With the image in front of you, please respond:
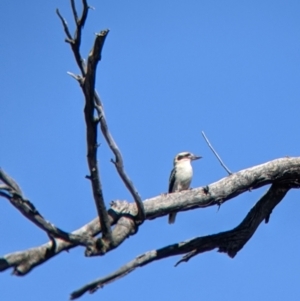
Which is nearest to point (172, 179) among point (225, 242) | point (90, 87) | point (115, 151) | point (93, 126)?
point (225, 242)

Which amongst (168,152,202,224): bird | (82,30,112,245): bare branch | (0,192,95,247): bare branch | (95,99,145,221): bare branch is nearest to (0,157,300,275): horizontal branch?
(0,192,95,247): bare branch

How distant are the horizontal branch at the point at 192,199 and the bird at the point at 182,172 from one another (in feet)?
14.1

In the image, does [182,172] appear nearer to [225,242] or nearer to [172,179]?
[172,179]

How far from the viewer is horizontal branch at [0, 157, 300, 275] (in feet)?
18.4

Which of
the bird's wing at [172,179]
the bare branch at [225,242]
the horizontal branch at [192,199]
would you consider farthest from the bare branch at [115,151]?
the bird's wing at [172,179]

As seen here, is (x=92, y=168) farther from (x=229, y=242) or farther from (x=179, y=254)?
(x=229, y=242)

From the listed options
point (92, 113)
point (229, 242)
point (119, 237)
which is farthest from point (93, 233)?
point (229, 242)

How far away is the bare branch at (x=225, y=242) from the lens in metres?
6.11

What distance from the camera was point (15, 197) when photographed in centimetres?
546

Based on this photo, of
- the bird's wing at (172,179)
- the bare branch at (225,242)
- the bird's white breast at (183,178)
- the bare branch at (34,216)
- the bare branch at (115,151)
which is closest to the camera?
the bare branch at (34,216)

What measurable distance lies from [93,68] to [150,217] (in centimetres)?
177

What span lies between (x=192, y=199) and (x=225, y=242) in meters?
0.48

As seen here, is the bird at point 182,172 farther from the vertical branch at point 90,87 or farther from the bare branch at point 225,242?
the vertical branch at point 90,87

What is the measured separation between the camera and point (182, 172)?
473 inches
